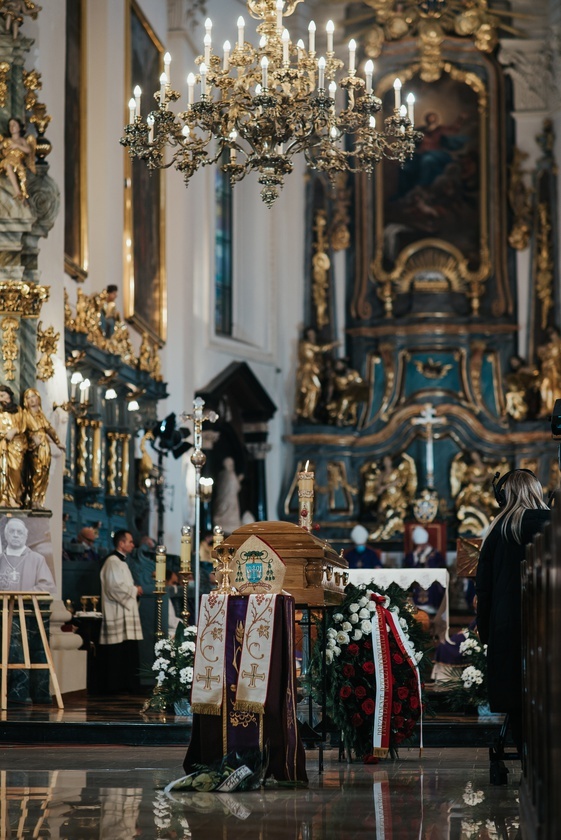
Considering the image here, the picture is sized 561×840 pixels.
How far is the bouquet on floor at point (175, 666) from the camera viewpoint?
10.3 metres

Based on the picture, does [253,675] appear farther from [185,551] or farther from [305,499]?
[185,551]

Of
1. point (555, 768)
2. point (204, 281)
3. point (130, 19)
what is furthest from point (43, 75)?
point (555, 768)

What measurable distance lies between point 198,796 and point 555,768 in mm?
3342

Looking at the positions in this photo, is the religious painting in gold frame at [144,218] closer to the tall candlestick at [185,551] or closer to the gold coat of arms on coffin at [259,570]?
the tall candlestick at [185,551]

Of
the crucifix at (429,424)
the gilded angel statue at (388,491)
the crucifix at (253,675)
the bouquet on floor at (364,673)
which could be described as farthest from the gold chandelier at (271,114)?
the gilded angel statue at (388,491)

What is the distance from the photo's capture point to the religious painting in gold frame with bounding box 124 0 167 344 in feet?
61.8

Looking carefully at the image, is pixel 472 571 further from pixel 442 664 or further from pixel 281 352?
pixel 281 352

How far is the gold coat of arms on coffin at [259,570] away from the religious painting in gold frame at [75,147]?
895 cm

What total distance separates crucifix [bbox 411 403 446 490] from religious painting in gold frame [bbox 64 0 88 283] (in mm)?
9305

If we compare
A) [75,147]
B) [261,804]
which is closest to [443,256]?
[75,147]

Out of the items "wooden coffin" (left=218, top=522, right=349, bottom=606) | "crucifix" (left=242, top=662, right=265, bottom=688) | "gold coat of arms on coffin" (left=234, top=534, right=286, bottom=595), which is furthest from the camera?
"wooden coffin" (left=218, top=522, right=349, bottom=606)

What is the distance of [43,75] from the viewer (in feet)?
46.9

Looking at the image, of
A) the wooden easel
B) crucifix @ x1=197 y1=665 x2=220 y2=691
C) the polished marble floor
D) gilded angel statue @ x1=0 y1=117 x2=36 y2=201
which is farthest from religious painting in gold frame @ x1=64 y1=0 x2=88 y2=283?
crucifix @ x1=197 y1=665 x2=220 y2=691

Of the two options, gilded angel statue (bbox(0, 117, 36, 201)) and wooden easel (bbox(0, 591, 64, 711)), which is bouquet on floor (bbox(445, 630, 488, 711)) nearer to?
wooden easel (bbox(0, 591, 64, 711))
